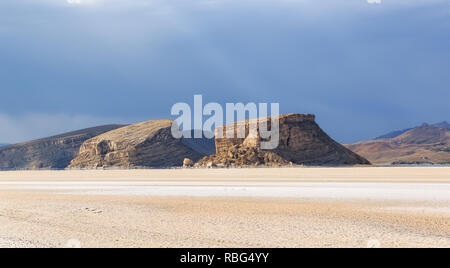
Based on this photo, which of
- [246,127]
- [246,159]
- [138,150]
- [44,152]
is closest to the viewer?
[246,159]

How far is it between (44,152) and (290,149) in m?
102

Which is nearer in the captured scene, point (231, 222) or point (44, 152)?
point (231, 222)

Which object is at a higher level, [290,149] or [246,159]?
[290,149]

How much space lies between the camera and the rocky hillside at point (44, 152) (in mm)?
152250

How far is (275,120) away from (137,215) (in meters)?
75.3

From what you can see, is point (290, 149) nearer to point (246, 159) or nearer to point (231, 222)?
point (246, 159)

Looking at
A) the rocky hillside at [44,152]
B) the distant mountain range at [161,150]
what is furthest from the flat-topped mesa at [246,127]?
the rocky hillside at [44,152]

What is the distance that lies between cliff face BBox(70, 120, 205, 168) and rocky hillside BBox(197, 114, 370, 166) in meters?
20.9

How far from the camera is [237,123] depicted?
93.7 m

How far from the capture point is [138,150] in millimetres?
111188

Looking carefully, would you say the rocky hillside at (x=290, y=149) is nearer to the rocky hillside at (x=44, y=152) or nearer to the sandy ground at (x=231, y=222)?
the sandy ground at (x=231, y=222)

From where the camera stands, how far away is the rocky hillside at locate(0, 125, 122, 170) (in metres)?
152

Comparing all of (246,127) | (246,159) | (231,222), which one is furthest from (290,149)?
(231,222)
